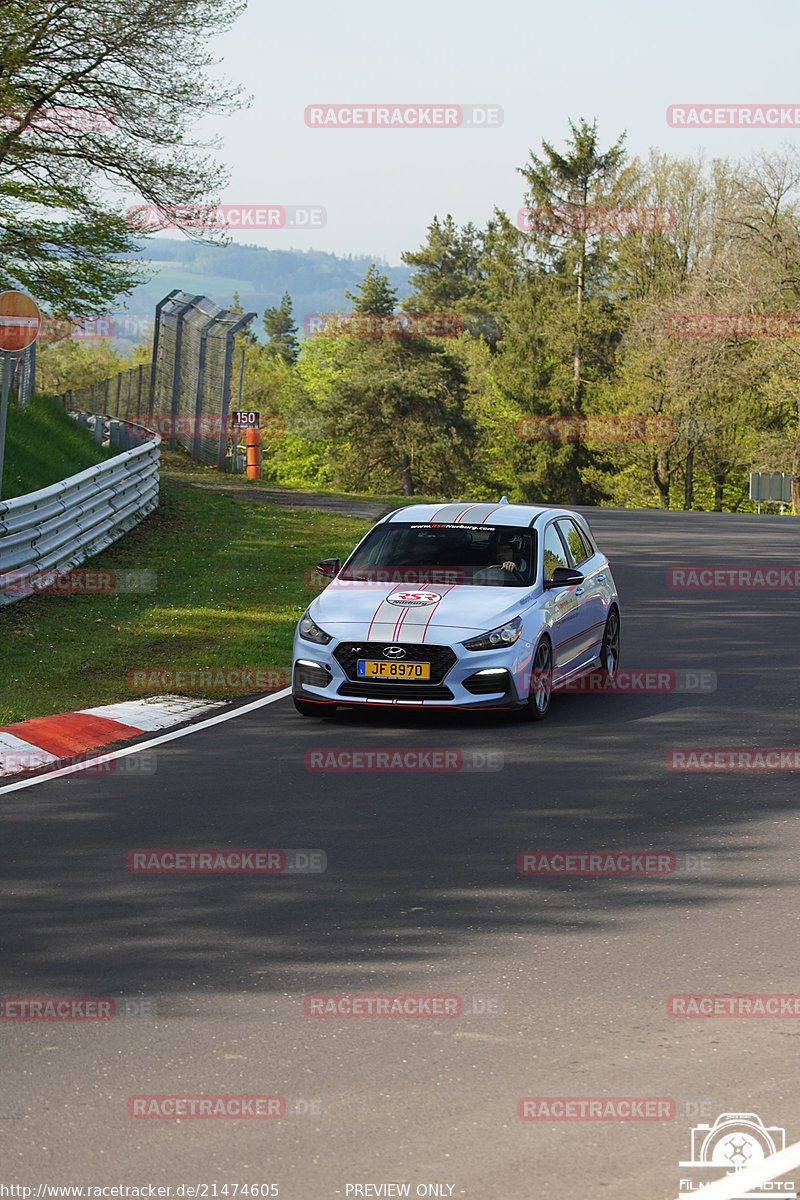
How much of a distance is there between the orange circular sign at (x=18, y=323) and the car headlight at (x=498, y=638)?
5520 millimetres

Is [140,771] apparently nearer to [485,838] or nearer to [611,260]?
[485,838]

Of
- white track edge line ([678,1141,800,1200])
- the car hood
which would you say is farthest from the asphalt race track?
the car hood

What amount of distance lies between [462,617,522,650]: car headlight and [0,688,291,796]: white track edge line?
6.71 feet

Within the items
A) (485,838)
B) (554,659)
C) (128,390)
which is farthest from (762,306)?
(485,838)

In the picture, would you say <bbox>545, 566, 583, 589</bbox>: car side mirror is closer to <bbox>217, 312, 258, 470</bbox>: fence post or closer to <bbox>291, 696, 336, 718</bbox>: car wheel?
<bbox>291, 696, 336, 718</bbox>: car wheel

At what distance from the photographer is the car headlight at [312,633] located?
1132cm

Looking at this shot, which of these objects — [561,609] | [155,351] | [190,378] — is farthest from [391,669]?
[155,351]

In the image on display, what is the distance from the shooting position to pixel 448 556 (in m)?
12.4

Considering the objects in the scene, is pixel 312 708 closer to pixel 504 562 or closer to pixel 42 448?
pixel 504 562

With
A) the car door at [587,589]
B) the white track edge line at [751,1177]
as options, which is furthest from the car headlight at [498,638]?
the white track edge line at [751,1177]

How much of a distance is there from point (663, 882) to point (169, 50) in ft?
80.0

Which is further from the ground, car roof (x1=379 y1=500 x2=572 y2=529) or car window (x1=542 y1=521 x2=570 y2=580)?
car roof (x1=379 y1=500 x2=572 y2=529)

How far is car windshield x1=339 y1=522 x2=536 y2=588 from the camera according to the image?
12133mm

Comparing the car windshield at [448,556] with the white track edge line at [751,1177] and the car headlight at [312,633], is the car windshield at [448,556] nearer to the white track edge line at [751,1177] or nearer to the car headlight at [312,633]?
the car headlight at [312,633]
